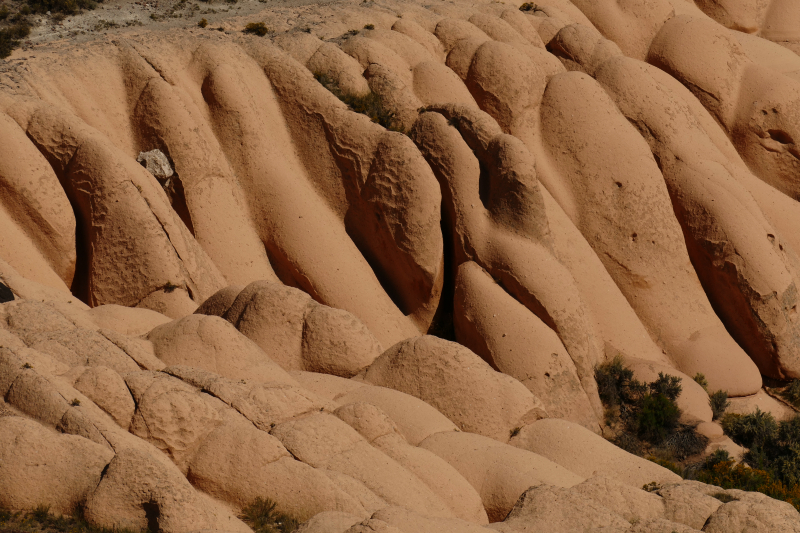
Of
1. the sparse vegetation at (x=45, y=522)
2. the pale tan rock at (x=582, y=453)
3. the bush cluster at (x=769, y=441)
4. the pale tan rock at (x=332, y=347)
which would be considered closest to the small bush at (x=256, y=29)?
the pale tan rock at (x=332, y=347)

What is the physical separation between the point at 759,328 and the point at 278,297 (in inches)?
487

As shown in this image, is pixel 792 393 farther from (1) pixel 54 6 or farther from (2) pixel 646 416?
(1) pixel 54 6

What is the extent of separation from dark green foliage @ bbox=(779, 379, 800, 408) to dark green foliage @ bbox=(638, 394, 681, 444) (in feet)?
13.6

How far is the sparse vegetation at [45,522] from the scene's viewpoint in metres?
8.85

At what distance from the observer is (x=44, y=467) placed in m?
9.40

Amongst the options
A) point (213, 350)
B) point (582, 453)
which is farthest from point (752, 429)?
point (213, 350)

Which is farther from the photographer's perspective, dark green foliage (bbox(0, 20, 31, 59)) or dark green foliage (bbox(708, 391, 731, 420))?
dark green foliage (bbox(0, 20, 31, 59))

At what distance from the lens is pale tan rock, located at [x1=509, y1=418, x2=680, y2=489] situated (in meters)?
13.6

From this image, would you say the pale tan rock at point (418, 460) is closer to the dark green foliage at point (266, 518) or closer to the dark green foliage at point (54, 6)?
the dark green foliage at point (266, 518)

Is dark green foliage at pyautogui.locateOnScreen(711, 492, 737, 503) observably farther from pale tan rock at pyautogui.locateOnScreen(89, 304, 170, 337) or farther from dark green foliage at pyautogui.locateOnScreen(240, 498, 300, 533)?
pale tan rock at pyautogui.locateOnScreen(89, 304, 170, 337)

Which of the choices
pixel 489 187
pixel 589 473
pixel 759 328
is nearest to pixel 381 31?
pixel 489 187

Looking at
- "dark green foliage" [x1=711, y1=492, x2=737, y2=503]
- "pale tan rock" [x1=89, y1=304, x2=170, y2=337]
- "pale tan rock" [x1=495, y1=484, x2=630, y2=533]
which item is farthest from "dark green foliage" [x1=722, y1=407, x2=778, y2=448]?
"pale tan rock" [x1=89, y1=304, x2=170, y2=337]

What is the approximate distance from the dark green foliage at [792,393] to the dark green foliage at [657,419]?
414 centimetres

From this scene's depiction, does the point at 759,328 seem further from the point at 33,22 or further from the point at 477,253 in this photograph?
the point at 33,22
